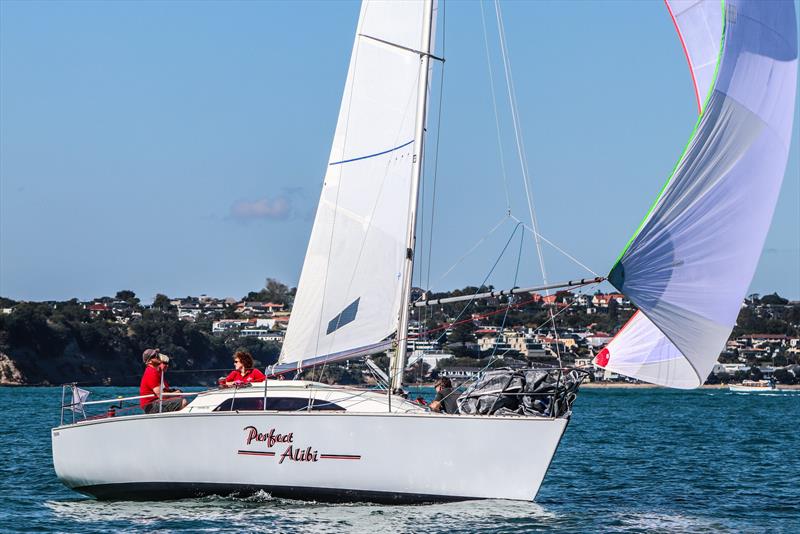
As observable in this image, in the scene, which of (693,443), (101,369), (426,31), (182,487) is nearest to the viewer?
(182,487)

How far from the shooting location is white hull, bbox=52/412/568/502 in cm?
1383

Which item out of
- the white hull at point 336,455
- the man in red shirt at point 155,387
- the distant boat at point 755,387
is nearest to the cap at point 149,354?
the man in red shirt at point 155,387

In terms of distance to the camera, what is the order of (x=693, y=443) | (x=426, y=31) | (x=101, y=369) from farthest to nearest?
1. (x=101, y=369)
2. (x=693, y=443)
3. (x=426, y=31)

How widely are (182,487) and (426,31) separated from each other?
6.49m

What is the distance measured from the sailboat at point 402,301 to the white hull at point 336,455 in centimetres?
2

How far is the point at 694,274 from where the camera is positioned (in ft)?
44.3

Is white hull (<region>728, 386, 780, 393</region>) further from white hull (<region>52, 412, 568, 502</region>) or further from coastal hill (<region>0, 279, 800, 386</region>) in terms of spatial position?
white hull (<region>52, 412, 568, 502</region>)

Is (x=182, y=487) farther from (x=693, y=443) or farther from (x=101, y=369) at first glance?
(x=101, y=369)

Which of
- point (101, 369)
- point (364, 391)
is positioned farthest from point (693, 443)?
point (101, 369)

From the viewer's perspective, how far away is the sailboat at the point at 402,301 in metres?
13.5

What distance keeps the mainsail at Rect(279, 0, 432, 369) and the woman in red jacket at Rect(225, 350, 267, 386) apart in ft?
1.83

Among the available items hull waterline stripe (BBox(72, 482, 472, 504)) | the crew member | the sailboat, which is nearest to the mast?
the sailboat

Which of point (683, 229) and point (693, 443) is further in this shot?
point (693, 443)

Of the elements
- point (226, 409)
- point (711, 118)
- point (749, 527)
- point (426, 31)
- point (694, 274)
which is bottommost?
point (749, 527)
